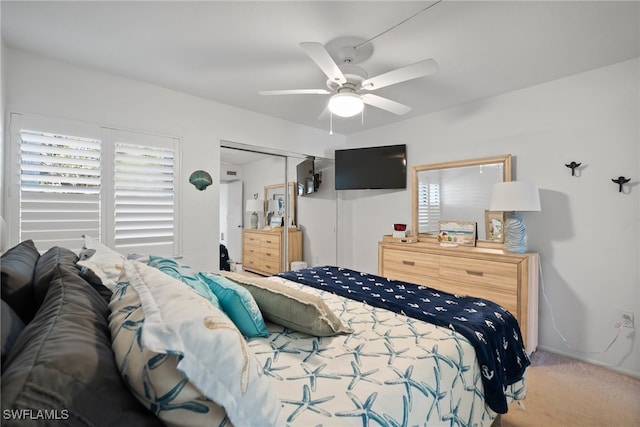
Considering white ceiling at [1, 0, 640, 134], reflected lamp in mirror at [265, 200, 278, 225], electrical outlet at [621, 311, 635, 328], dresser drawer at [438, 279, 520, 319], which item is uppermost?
white ceiling at [1, 0, 640, 134]

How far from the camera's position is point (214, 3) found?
1713 mm

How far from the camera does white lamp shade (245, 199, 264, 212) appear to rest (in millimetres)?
4023

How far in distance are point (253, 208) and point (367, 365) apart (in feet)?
10.6

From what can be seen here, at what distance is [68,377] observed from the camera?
55 cm

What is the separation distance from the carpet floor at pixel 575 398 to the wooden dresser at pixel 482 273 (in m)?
0.30

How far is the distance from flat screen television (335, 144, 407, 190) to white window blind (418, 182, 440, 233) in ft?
0.93

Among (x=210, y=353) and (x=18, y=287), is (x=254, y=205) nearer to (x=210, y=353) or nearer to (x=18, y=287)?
(x=18, y=287)

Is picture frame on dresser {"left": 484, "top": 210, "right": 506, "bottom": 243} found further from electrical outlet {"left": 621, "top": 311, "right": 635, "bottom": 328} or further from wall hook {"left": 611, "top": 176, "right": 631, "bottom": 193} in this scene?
electrical outlet {"left": 621, "top": 311, "right": 635, "bottom": 328}

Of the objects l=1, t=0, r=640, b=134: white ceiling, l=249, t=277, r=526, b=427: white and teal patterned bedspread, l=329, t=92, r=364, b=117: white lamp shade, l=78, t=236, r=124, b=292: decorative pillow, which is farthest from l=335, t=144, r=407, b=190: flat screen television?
l=78, t=236, r=124, b=292: decorative pillow

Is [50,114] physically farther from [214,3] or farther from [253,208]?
[253,208]

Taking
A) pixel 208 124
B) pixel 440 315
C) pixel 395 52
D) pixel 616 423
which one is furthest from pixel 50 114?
pixel 616 423

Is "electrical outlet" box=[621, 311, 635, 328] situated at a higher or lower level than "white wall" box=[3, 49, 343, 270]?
lower

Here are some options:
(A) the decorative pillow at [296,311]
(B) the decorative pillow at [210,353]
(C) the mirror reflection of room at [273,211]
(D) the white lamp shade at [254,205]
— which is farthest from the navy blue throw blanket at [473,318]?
(D) the white lamp shade at [254,205]

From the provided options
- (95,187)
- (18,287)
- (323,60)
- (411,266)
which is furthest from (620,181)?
(95,187)
